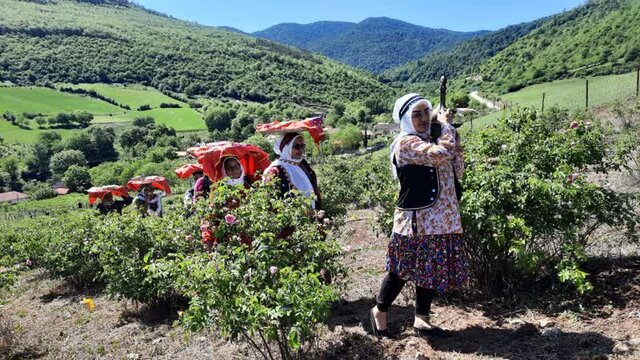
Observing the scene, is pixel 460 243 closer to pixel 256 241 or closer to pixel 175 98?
pixel 256 241

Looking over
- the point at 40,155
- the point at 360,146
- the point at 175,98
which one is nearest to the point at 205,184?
the point at 360,146

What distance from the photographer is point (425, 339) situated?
3.59m

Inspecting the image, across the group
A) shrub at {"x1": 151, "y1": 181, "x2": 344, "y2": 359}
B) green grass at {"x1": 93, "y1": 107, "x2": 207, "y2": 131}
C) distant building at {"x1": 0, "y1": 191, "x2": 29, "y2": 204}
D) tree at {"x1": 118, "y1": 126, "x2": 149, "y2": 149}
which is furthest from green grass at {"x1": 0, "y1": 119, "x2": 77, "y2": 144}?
shrub at {"x1": 151, "y1": 181, "x2": 344, "y2": 359}

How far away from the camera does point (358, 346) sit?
11.9ft

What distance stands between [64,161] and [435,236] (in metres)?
88.5

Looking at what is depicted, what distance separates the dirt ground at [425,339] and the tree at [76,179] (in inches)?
2961

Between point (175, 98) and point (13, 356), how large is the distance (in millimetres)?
129579

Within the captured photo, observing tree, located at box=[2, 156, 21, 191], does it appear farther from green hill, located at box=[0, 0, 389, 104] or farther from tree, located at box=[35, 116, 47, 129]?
green hill, located at box=[0, 0, 389, 104]

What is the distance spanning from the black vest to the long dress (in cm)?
3

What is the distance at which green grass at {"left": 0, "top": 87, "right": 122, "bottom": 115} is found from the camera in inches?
3976

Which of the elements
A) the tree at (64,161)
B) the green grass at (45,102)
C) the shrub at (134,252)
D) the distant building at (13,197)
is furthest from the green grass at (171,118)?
the shrub at (134,252)

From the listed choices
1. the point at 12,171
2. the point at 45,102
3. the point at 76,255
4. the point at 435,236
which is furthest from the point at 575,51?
the point at 45,102

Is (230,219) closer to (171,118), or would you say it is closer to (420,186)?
(420,186)

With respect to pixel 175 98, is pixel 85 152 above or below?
below
